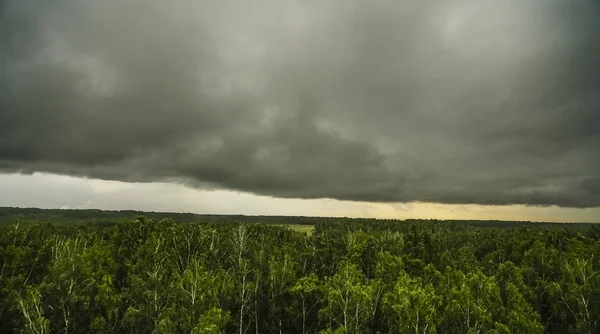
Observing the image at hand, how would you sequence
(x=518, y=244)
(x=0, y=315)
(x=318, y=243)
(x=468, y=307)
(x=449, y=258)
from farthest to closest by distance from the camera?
(x=318, y=243)
(x=518, y=244)
(x=449, y=258)
(x=0, y=315)
(x=468, y=307)

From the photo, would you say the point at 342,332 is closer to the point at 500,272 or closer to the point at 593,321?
the point at 500,272

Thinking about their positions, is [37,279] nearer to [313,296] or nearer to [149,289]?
[149,289]

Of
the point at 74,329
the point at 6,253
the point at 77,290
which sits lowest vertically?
the point at 74,329

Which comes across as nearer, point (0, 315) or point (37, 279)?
point (0, 315)

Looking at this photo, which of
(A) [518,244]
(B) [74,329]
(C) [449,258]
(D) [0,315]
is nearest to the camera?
(B) [74,329]

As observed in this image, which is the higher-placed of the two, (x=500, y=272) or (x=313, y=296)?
(x=500, y=272)

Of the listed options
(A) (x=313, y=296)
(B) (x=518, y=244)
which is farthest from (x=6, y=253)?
(B) (x=518, y=244)
